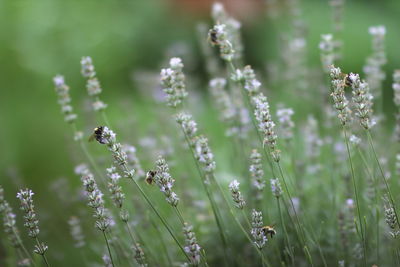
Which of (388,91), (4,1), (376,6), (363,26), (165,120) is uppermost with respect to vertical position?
(376,6)

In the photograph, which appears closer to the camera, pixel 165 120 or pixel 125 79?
pixel 165 120

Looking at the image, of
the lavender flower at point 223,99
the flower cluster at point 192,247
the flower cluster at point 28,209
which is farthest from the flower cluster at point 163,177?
the lavender flower at point 223,99

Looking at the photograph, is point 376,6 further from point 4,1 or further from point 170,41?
point 4,1

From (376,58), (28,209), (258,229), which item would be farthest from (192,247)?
(376,58)

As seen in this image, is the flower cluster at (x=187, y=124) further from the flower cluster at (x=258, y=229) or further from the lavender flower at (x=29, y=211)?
the lavender flower at (x=29, y=211)

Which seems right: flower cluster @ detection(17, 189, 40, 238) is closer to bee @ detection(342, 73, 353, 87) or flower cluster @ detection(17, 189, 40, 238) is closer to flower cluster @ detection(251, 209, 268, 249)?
flower cluster @ detection(251, 209, 268, 249)

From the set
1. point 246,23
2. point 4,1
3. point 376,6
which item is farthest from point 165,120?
point 376,6

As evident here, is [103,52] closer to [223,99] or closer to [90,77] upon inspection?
[223,99]

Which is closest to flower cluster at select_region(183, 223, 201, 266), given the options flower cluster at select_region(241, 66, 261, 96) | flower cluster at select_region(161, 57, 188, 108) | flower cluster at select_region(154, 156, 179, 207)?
flower cluster at select_region(154, 156, 179, 207)
